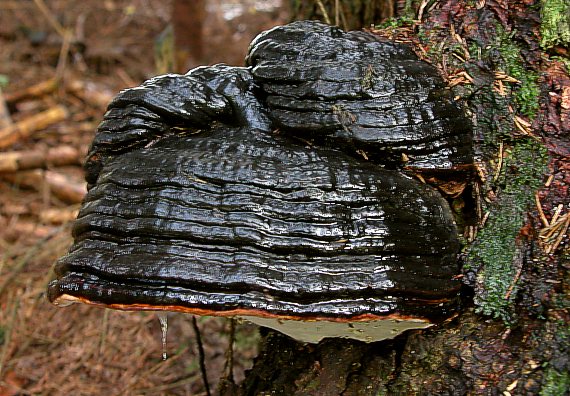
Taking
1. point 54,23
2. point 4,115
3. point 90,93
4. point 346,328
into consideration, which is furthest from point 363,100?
point 54,23

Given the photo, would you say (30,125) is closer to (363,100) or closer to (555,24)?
(363,100)

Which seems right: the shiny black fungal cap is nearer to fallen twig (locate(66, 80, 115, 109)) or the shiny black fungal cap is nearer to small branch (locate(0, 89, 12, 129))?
small branch (locate(0, 89, 12, 129))

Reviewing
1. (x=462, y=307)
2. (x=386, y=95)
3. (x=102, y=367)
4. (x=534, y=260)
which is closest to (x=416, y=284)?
(x=462, y=307)

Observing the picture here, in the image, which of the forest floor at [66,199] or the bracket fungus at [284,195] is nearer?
the bracket fungus at [284,195]

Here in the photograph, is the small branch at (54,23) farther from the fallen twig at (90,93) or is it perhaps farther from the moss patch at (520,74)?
the moss patch at (520,74)

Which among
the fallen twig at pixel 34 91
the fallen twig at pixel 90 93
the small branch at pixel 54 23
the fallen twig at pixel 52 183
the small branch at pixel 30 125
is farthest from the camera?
the small branch at pixel 54 23

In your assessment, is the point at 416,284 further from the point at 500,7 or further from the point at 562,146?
the point at 500,7

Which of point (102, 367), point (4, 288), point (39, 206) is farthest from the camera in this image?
point (39, 206)

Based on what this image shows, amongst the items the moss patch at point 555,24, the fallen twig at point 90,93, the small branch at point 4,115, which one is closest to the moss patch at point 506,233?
the moss patch at point 555,24
